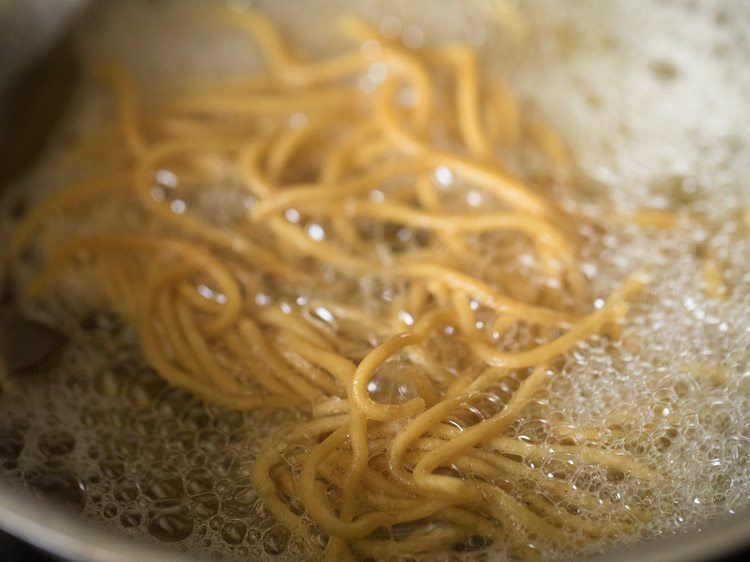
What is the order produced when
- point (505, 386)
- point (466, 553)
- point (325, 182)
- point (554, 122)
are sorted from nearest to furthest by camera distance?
1. point (466, 553)
2. point (505, 386)
3. point (325, 182)
4. point (554, 122)

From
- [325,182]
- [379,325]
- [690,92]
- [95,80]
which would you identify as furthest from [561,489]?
[95,80]

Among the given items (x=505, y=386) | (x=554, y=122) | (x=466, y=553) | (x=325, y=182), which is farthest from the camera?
(x=554, y=122)

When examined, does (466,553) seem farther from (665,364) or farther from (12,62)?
(12,62)

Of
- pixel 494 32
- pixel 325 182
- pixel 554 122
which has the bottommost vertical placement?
pixel 325 182
